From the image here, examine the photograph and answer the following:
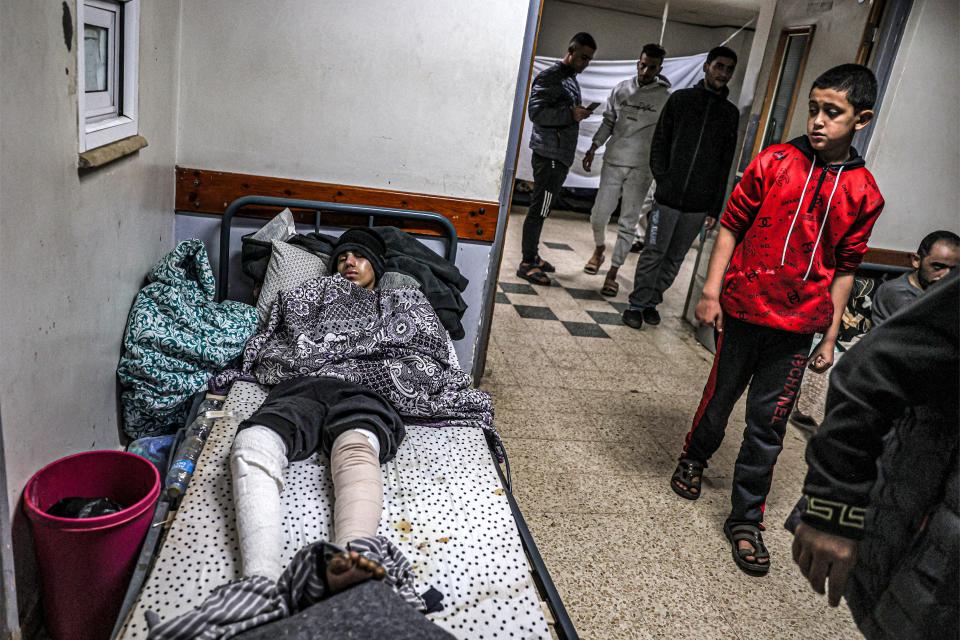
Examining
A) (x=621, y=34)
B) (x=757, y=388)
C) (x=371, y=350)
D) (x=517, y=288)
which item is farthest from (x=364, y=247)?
(x=621, y=34)

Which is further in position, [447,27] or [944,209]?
[944,209]

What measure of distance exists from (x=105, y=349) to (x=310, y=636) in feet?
4.40

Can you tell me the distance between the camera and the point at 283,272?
2633 mm

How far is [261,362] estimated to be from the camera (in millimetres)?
2287

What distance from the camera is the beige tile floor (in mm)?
2074

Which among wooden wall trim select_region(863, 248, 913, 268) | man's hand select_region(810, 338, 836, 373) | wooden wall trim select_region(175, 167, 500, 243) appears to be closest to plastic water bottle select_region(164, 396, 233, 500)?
wooden wall trim select_region(175, 167, 500, 243)

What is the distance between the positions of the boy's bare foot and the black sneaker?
359 centimetres

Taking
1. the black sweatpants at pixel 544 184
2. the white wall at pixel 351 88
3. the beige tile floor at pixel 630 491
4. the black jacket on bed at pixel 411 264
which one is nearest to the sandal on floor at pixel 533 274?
the black sweatpants at pixel 544 184

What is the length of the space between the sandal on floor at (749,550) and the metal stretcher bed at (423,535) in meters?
0.96

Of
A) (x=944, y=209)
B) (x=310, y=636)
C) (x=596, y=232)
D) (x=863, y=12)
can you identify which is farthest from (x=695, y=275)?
(x=310, y=636)

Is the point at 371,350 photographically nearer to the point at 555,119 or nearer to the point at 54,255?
the point at 54,255

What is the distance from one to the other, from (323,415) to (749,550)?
153 cm

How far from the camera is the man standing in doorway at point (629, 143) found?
491 cm

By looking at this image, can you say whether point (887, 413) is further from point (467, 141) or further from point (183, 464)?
point (467, 141)
